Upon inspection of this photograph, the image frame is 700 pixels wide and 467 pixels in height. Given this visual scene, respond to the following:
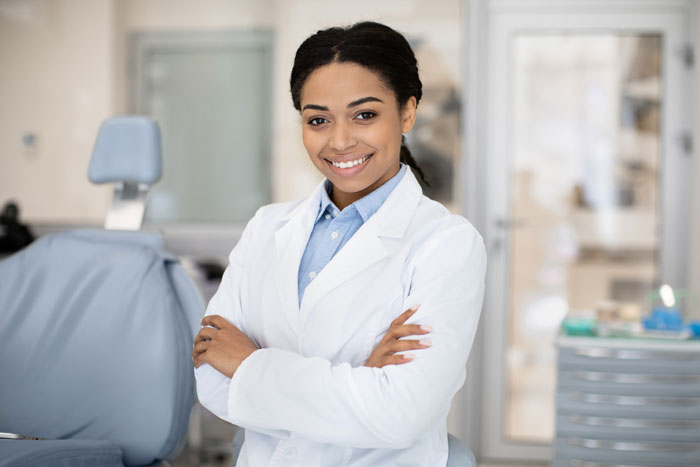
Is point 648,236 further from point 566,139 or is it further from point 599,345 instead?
point 599,345

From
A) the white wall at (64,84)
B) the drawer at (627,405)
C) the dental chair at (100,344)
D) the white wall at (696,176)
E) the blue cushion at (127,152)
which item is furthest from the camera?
the white wall at (64,84)

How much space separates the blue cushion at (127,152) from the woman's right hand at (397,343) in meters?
0.87

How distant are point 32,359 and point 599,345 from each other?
173 centimetres

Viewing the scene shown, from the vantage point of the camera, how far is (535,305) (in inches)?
143

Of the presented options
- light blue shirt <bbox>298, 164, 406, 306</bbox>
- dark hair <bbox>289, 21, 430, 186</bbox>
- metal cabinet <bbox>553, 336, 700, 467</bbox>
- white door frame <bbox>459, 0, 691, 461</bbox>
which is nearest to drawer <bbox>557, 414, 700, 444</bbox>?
metal cabinet <bbox>553, 336, 700, 467</bbox>

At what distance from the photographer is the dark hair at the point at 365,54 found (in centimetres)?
120

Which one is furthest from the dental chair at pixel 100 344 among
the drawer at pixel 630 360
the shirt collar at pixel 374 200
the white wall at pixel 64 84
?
the white wall at pixel 64 84

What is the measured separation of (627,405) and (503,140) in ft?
4.93

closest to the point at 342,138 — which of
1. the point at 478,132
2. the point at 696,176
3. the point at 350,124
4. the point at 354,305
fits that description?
the point at 350,124

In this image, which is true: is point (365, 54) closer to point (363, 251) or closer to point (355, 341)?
point (363, 251)

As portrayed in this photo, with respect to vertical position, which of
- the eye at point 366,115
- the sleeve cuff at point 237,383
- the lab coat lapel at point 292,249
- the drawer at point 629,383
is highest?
the eye at point 366,115

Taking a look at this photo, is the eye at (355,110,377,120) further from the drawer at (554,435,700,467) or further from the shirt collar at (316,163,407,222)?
the drawer at (554,435,700,467)

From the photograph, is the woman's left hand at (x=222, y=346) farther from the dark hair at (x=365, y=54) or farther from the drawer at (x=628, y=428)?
the drawer at (x=628, y=428)

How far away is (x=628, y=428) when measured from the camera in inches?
97.3
